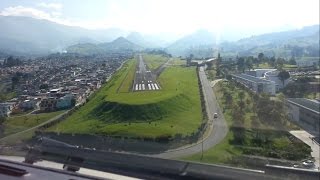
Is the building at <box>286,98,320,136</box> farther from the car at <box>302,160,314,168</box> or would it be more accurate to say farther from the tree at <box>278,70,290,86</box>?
the tree at <box>278,70,290,86</box>

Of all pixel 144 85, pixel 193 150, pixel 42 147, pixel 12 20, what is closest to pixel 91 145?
pixel 42 147

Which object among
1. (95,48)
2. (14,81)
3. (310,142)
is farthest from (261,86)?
(95,48)

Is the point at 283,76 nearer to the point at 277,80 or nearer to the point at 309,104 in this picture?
the point at 277,80

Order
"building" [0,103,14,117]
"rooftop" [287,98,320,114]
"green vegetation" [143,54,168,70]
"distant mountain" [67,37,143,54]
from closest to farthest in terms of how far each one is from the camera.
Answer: "building" [0,103,14,117] < "rooftop" [287,98,320,114] < "green vegetation" [143,54,168,70] < "distant mountain" [67,37,143,54]

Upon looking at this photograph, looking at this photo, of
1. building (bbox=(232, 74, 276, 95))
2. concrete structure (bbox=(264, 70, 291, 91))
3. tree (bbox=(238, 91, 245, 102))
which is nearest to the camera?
tree (bbox=(238, 91, 245, 102))

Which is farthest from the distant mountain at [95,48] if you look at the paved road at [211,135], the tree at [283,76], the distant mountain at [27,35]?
the paved road at [211,135]

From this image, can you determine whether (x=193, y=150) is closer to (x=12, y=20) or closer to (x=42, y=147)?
Result: (x=42, y=147)

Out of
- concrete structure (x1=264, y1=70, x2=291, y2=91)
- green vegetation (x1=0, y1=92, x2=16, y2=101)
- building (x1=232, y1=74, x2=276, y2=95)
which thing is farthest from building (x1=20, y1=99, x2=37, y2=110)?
concrete structure (x1=264, y1=70, x2=291, y2=91)

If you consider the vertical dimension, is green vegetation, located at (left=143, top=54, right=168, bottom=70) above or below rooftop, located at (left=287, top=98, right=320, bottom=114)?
above
